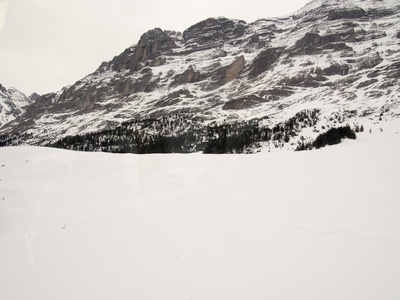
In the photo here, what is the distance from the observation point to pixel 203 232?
9.41 meters

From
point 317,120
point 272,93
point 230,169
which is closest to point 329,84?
point 272,93

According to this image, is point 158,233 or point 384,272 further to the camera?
point 158,233

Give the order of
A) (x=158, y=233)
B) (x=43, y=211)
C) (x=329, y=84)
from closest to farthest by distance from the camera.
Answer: (x=158, y=233) < (x=43, y=211) < (x=329, y=84)

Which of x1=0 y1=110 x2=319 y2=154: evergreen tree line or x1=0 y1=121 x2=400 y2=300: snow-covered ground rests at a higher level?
x1=0 y1=110 x2=319 y2=154: evergreen tree line

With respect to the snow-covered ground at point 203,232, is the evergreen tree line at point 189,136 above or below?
above

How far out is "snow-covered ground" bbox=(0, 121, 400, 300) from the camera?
630 cm

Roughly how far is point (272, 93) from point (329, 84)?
38.4 metres

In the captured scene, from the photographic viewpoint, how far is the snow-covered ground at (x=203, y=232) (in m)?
A: 6.30

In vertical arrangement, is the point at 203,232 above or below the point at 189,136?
below

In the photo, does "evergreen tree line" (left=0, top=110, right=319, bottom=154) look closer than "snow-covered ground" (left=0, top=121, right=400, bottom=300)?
No

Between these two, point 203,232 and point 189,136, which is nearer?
point 203,232

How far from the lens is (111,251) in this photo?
8664 mm

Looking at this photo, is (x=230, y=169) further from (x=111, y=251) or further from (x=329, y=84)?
(x=329, y=84)

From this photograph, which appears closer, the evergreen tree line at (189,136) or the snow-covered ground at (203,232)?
the snow-covered ground at (203,232)
